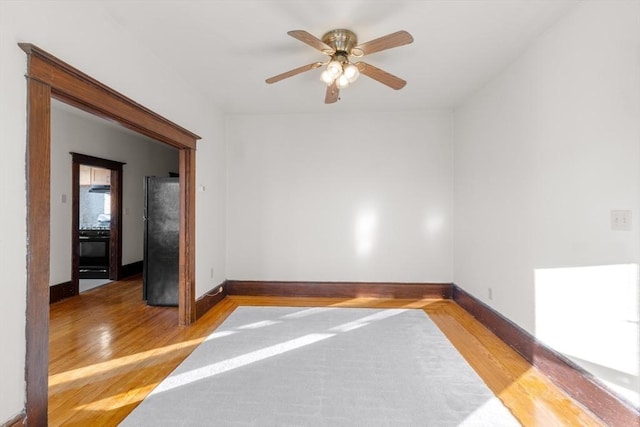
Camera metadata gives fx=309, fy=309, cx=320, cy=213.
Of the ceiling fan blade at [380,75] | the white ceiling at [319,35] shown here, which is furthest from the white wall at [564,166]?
the ceiling fan blade at [380,75]

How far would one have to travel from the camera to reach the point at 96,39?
2.13 meters

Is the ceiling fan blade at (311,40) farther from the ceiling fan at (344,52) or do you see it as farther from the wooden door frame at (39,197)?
the wooden door frame at (39,197)

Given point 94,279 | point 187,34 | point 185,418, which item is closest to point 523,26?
point 187,34

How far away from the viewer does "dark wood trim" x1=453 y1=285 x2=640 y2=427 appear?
1778mm

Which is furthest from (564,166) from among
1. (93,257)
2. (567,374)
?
(93,257)

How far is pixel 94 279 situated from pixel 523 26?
697 centimetres

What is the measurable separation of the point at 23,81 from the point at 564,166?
342cm

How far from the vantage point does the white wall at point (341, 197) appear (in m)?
4.43

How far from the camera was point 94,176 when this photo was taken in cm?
748

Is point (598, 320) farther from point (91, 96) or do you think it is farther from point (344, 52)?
point (91, 96)

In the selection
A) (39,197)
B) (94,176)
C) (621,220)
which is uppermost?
(94,176)

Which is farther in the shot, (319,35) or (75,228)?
(75,228)

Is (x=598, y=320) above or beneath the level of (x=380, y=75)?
beneath

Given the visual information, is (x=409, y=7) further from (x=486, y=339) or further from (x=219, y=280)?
(x=219, y=280)
